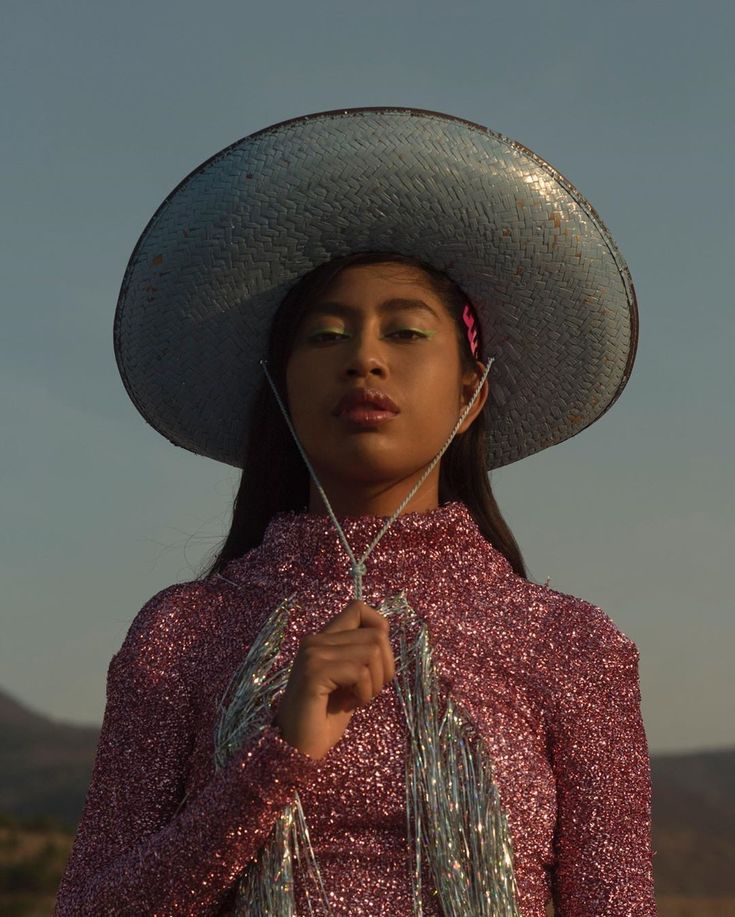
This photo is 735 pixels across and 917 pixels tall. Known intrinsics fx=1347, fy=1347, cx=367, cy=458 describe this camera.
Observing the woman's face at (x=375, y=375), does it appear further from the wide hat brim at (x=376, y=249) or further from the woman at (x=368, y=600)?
the wide hat brim at (x=376, y=249)

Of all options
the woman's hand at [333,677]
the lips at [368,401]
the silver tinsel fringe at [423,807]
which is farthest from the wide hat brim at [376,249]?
the woman's hand at [333,677]

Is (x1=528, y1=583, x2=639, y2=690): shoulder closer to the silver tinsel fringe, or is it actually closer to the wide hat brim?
the silver tinsel fringe

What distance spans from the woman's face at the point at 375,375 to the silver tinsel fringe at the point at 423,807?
0.40 meters

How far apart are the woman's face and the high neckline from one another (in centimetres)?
11

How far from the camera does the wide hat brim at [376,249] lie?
9.86 ft

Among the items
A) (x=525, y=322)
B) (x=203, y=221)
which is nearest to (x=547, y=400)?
(x=525, y=322)

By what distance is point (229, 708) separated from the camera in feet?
9.23

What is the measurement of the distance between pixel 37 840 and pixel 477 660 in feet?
43.3

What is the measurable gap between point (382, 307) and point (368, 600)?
67 centimetres

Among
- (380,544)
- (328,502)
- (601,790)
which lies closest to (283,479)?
(328,502)

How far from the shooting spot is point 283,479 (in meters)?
3.41

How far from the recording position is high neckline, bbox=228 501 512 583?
3.03 metres

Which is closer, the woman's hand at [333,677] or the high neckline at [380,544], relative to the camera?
the woman's hand at [333,677]

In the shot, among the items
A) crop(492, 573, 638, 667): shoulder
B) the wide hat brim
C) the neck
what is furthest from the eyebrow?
crop(492, 573, 638, 667): shoulder
